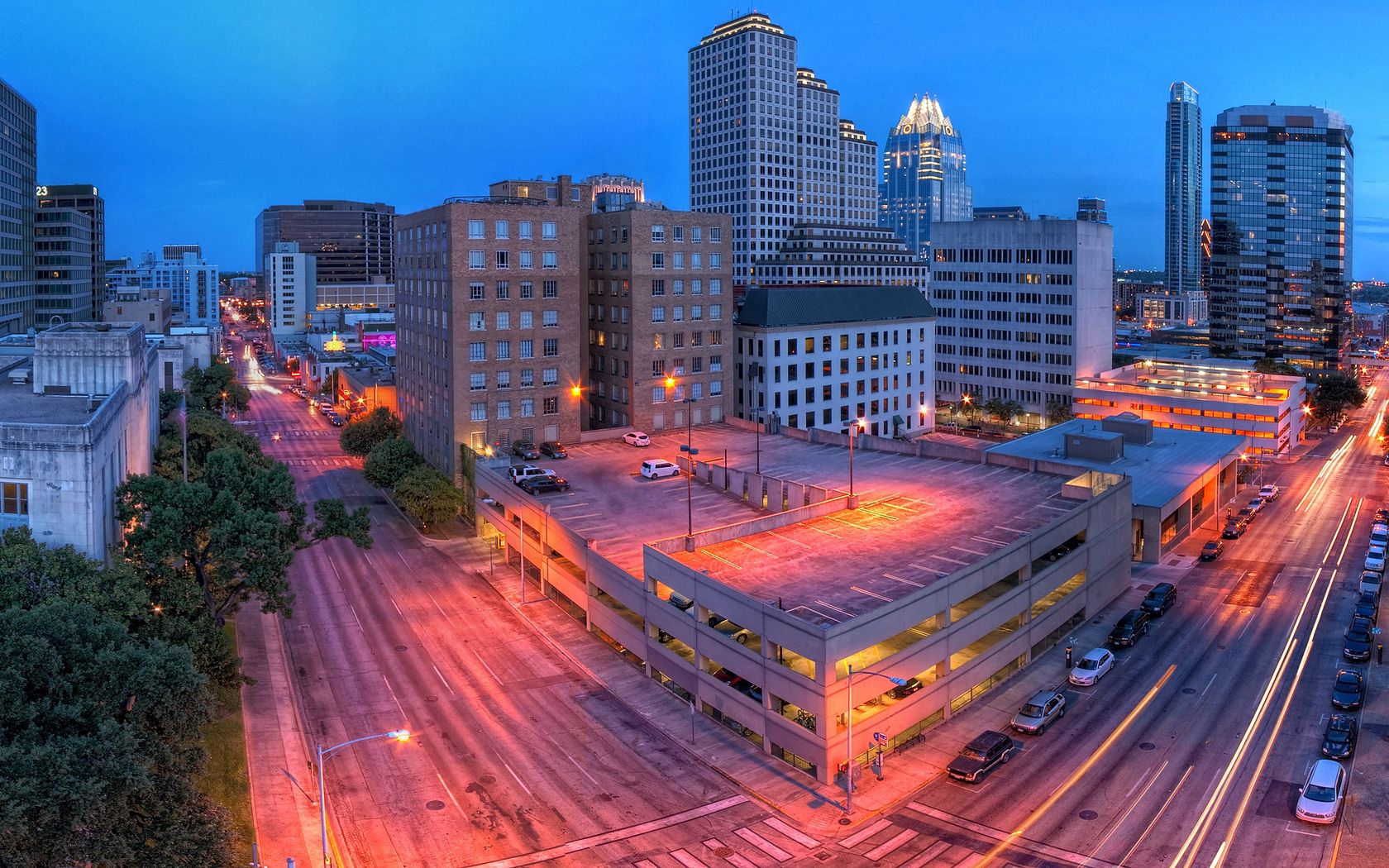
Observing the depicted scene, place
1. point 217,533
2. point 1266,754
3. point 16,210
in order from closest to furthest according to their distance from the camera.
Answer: point 1266,754
point 217,533
point 16,210

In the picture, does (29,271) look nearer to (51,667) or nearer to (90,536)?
(90,536)

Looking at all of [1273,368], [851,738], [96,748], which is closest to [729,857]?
[851,738]

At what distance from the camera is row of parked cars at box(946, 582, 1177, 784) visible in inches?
1796

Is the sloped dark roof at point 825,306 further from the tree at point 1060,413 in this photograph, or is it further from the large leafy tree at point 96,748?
the large leafy tree at point 96,748

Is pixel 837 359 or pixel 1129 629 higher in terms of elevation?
pixel 837 359

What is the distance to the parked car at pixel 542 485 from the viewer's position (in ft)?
259

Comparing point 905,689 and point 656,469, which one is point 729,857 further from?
point 656,469

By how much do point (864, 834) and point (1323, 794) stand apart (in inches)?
764

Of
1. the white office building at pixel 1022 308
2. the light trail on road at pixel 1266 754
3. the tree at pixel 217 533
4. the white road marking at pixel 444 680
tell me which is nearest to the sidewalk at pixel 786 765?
the white road marking at pixel 444 680

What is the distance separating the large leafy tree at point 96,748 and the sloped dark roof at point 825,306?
8514 centimetres

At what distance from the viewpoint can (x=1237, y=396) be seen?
132m

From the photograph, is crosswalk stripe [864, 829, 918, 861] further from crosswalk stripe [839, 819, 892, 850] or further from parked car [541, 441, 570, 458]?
parked car [541, 441, 570, 458]

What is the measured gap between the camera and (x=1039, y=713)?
50.4 metres

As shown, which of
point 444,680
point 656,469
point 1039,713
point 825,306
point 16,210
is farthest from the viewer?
point 16,210
